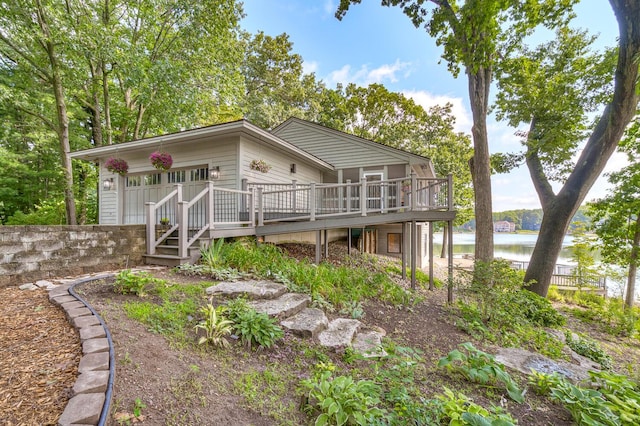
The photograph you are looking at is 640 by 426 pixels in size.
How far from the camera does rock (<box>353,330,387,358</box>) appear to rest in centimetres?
282

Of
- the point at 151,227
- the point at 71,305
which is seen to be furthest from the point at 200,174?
Answer: the point at 71,305

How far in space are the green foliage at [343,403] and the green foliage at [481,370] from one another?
92 cm

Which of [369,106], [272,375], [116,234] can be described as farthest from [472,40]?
[369,106]

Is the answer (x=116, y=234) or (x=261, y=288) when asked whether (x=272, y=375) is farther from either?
(x=116, y=234)

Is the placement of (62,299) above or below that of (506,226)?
above

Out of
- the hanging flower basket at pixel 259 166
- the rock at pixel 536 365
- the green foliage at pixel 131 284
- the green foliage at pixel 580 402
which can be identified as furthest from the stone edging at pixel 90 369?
the hanging flower basket at pixel 259 166

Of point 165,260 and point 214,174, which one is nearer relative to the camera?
point 165,260

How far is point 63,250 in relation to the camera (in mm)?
4207

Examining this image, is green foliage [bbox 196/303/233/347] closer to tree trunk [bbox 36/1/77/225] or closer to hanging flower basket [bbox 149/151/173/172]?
hanging flower basket [bbox 149/151/173/172]

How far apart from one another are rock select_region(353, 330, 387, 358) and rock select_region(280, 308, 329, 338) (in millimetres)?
462

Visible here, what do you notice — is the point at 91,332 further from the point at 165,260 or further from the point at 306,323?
the point at 165,260

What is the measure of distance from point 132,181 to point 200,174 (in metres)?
2.90

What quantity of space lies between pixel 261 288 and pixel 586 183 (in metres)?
8.39

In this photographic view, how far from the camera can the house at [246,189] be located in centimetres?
616
